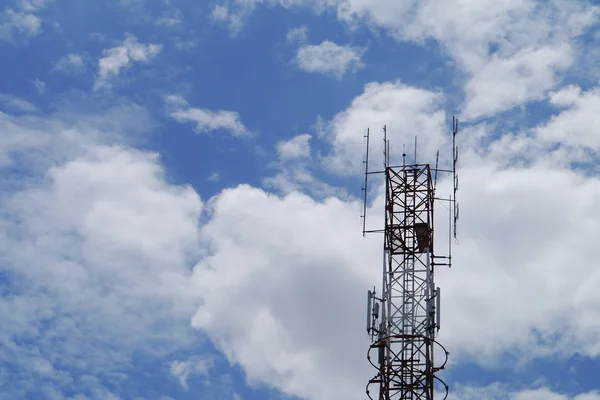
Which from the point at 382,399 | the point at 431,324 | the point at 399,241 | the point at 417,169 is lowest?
the point at 382,399

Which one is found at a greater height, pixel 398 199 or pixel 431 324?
pixel 398 199

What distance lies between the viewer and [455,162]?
7025cm

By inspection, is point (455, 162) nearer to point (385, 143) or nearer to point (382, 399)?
point (385, 143)

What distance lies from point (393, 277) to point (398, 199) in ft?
18.2

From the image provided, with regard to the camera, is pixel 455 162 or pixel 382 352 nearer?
pixel 382 352

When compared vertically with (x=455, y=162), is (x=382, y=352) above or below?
below

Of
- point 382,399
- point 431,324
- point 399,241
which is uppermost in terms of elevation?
point 399,241

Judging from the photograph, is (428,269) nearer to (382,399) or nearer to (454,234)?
(454,234)

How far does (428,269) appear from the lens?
218 feet

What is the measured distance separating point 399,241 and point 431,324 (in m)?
6.79

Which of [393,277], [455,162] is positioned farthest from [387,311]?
[455,162]

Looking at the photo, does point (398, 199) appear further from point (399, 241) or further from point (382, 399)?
point (382, 399)

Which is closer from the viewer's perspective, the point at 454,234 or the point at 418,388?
the point at 418,388

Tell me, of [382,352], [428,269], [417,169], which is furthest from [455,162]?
[382,352]
